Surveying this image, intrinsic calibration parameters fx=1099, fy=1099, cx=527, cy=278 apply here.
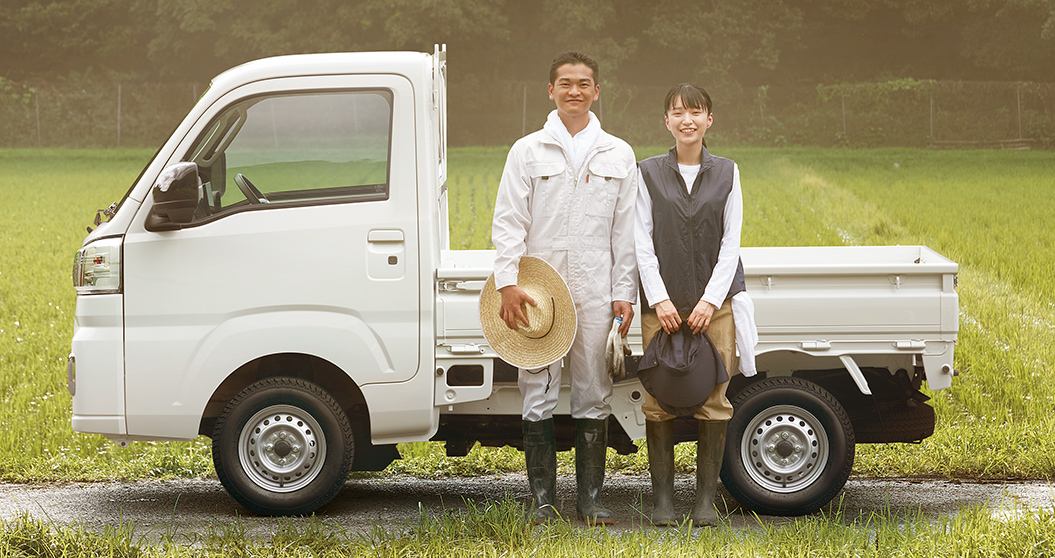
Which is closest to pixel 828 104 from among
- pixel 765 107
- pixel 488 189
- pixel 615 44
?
pixel 765 107

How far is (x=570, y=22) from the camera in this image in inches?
1556

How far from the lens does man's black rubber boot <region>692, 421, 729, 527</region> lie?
500cm

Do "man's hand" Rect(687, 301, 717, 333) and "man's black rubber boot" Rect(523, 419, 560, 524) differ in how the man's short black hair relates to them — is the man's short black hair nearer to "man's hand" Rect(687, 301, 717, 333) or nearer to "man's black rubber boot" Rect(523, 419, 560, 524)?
"man's hand" Rect(687, 301, 717, 333)

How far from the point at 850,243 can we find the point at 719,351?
11290 mm

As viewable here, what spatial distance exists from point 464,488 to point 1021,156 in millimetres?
29356

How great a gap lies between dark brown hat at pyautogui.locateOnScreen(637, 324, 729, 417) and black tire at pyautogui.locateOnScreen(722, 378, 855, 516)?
512 mm

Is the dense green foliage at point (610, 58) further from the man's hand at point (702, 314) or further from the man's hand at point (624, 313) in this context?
the man's hand at point (702, 314)

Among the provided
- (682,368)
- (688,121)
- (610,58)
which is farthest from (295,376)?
(610,58)

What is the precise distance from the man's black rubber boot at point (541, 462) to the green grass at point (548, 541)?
0.66 feet

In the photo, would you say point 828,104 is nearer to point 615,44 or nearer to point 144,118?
point 615,44

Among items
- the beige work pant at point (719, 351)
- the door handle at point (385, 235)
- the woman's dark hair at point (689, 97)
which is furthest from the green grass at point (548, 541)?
the woman's dark hair at point (689, 97)

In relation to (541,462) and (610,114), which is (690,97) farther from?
(610,114)

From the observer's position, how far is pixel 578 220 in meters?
4.92

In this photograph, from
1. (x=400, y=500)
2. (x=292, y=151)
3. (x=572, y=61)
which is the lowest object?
(x=400, y=500)
